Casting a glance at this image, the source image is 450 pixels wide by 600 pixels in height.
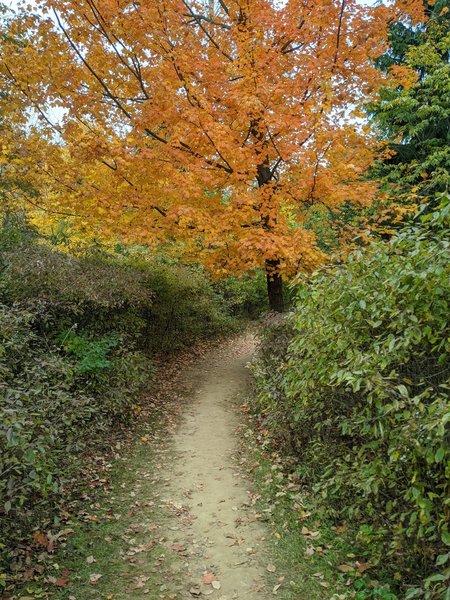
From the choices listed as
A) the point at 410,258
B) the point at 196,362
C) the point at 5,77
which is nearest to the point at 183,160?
the point at 5,77

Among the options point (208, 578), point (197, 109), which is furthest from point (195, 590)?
point (197, 109)

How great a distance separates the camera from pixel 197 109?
701 centimetres

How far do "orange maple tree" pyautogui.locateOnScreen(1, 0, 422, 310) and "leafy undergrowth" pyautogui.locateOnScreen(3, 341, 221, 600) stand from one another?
12.0 feet

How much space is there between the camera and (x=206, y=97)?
24.6ft

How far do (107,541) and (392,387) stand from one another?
3.17 m

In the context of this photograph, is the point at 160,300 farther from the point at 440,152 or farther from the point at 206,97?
the point at 440,152

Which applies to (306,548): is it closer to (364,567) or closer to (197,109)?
(364,567)

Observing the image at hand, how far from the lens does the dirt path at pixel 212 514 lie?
12.3 feet

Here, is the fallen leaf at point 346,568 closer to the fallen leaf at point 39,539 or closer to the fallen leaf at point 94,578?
the fallen leaf at point 94,578

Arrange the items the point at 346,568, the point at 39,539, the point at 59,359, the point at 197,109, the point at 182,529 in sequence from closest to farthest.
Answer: the point at 346,568 < the point at 39,539 < the point at 182,529 < the point at 59,359 < the point at 197,109

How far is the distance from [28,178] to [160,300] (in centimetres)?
429

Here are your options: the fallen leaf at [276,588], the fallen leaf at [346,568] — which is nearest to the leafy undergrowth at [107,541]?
the fallen leaf at [276,588]

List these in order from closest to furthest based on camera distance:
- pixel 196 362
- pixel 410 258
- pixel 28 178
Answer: pixel 410 258
pixel 28 178
pixel 196 362

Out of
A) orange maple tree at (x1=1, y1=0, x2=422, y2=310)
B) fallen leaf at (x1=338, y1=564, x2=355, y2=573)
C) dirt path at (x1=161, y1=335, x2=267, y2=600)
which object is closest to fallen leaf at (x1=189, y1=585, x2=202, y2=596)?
dirt path at (x1=161, y1=335, x2=267, y2=600)
